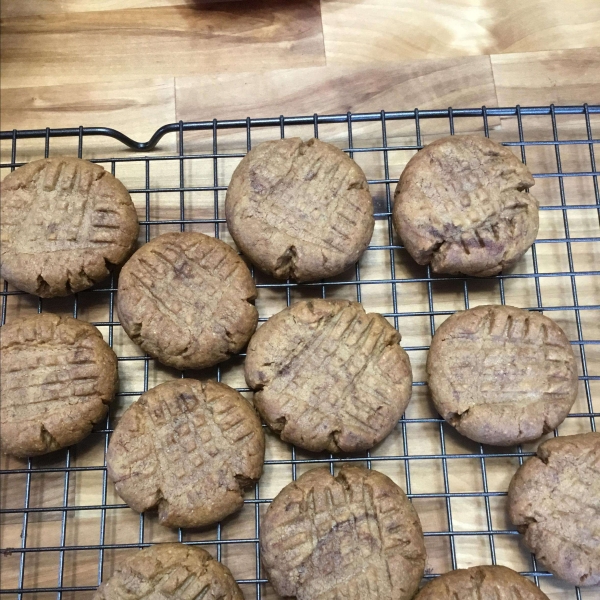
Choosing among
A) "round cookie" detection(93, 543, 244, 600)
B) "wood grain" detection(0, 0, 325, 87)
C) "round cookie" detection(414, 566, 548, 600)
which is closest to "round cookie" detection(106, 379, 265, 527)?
"round cookie" detection(93, 543, 244, 600)

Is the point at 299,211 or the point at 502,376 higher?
the point at 299,211

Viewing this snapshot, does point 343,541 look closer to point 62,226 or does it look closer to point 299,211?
point 299,211

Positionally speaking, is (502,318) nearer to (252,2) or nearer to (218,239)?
(218,239)

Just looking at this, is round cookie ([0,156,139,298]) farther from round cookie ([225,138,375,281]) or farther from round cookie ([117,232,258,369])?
round cookie ([225,138,375,281])

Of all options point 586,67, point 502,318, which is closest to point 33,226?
point 502,318

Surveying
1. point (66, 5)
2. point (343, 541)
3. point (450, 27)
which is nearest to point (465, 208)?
point (450, 27)

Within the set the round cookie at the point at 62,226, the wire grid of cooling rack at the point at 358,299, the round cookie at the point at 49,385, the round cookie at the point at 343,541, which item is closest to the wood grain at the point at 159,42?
the wire grid of cooling rack at the point at 358,299
